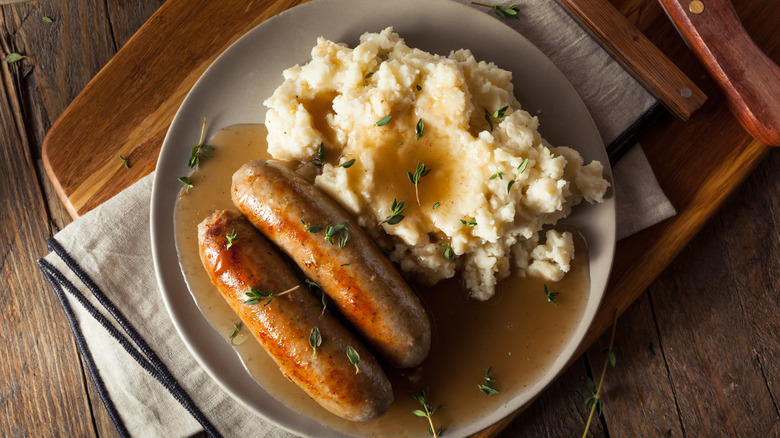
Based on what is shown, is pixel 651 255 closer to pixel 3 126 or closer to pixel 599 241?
pixel 599 241

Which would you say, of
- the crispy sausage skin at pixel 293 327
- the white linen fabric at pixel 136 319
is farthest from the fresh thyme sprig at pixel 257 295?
the white linen fabric at pixel 136 319

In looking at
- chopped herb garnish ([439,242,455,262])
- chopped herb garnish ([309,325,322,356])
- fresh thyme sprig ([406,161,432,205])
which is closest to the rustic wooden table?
chopped herb garnish ([439,242,455,262])

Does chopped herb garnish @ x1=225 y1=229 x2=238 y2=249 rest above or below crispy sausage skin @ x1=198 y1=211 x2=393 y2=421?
above

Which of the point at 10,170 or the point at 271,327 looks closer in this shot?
the point at 271,327

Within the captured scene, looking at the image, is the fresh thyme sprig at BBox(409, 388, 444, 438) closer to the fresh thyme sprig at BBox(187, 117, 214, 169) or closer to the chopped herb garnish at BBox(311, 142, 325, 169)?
the chopped herb garnish at BBox(311, 142, 325, 169)

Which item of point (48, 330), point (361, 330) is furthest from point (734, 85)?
point (48, 330)
